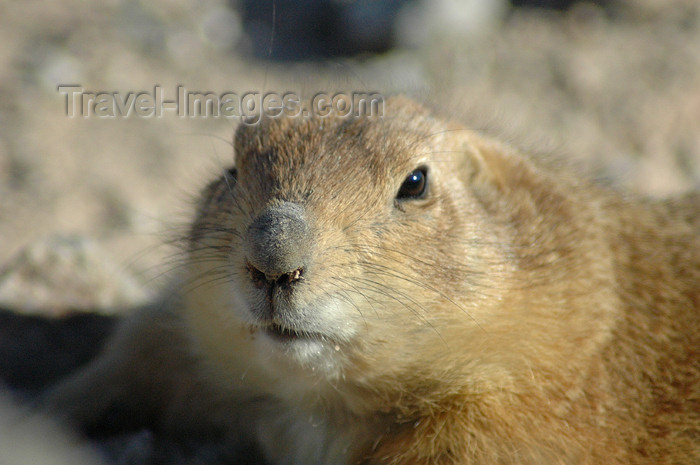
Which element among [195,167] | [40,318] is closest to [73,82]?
[195,167]

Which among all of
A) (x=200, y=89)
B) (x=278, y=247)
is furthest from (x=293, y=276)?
(x=200, y=89)

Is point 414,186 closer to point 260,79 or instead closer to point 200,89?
point 200,89

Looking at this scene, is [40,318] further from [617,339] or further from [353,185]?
[617,339]

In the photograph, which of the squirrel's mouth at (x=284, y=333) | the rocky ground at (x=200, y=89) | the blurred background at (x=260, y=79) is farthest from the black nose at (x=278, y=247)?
the blurred background at (x=260, y=79)

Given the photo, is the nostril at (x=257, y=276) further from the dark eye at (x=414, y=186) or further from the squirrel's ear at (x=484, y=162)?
the squirrel's ear at (x=484, y=162)

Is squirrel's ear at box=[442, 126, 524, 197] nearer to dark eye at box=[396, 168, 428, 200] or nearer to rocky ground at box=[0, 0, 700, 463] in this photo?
dark eye at box=[396, 168, 428, 200]
